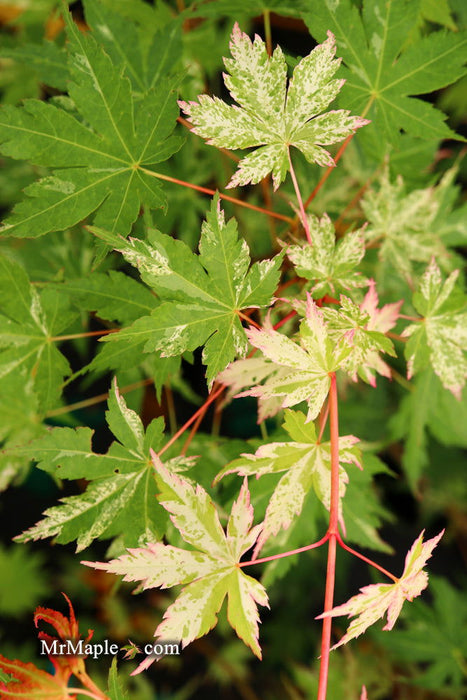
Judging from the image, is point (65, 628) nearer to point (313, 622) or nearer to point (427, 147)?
point (427, 147)

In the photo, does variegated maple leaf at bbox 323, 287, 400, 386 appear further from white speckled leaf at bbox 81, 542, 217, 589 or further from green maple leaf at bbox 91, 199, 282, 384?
white speckled leaf at bbox 81, 542, 217, 589

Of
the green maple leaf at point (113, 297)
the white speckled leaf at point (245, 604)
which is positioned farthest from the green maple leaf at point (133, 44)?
the white speckled leaf at point (245, 604)

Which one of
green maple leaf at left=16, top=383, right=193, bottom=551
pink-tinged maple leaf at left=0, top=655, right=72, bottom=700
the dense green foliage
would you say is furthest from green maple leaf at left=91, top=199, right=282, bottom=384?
pink-tinged maple leaf at left=0, top=655, right=72, bottom=700

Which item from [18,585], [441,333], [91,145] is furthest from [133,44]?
[18,585]

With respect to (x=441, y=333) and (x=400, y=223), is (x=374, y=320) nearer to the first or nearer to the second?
(x=441, y=333)

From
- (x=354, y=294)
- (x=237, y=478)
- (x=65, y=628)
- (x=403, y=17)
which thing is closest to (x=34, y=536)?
(x=65, y=628)

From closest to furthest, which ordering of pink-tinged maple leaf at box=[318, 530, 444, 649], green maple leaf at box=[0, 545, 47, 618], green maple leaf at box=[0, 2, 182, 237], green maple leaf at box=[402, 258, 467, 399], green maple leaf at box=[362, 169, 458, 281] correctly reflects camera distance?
pink-tinged maple leaf at box=[318, 530, 444, 649] → green maple leaf at box=[0, 2, 182, 237] → green maple leaf at box=[402, 258, 467, 399] → green maple leaf at box=[362, 169, 458, 281] → green maple leaf at box=[0, 545, 47, 618]
